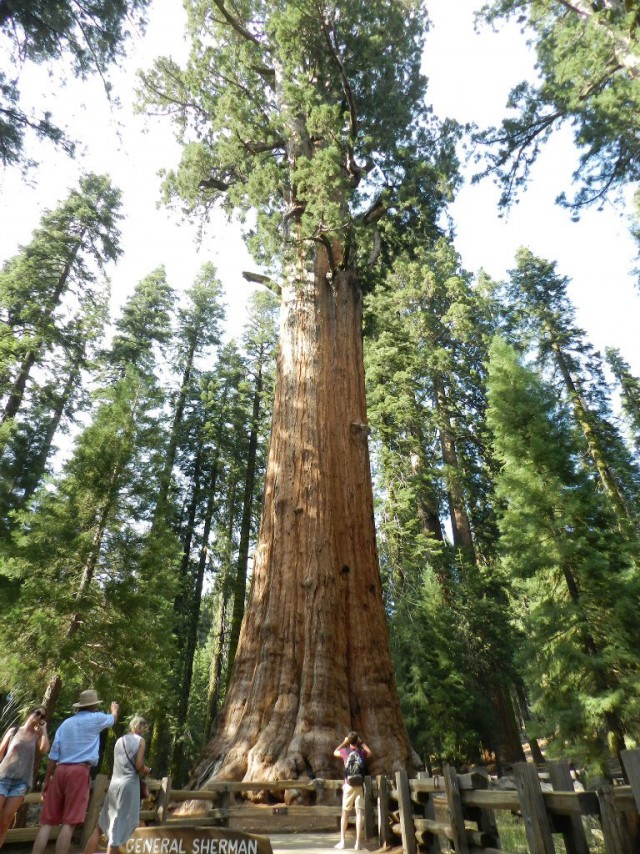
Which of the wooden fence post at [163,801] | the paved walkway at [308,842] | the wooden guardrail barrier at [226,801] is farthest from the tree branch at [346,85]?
the paved walkway at [308,842]

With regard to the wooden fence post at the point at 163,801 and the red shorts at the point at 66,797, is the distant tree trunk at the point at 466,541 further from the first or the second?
the red shorts at the point at 66,797

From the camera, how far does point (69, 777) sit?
4.20 metres

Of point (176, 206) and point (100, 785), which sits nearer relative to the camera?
point (100, 785)

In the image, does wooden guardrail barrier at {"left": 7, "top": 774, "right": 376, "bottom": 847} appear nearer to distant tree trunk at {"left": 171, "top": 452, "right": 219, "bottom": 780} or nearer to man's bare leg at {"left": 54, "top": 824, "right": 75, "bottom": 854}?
man's bare leg at {"left": 54, "top": 824, "right": 75, "bottom": 854}

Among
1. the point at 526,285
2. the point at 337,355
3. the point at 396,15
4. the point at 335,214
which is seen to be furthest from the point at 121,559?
the point at 526,285

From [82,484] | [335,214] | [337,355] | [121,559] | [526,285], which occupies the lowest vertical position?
[121,559]

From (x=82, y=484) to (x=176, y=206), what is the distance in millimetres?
7599

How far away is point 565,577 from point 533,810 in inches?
316

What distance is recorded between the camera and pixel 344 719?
6.46 metres

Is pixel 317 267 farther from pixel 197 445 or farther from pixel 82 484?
pixel 197 445

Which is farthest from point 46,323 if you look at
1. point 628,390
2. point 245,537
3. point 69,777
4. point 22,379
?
point 628,390

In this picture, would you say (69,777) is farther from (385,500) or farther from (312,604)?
(385,500)

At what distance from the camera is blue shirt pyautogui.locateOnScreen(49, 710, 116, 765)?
14.0 ft

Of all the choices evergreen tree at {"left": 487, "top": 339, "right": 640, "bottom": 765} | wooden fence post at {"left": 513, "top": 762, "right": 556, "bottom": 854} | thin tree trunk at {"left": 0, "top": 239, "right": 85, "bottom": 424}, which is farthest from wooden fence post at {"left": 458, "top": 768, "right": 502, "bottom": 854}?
thin tree trunk at {"left": 0, "top": 239, "right": 85, "bottom": 424}
